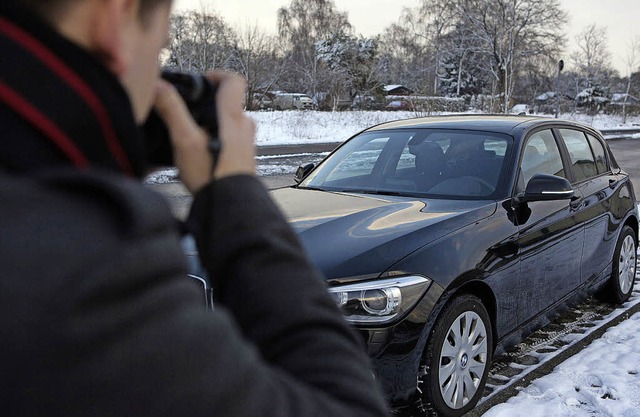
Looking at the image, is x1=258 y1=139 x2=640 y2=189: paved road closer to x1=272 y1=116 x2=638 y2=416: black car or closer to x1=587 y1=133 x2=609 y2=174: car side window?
x1=587 y1=133 x2=609 y2=174: car side window

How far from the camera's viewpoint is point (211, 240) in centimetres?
85

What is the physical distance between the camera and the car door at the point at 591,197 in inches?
188

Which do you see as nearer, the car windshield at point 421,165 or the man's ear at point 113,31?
the man's ear at point 113,31

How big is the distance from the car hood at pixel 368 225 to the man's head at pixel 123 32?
2.29 m

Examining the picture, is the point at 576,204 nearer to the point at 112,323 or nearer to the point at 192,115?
the point at 192,115

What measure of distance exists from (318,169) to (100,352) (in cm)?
437

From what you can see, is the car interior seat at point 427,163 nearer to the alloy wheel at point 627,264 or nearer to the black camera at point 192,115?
the alloy wheel at point 627,264

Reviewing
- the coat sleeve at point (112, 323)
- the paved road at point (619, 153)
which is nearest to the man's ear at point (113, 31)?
the coat sleeve at point (112, 323)

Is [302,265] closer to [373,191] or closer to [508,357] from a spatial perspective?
[373,191]

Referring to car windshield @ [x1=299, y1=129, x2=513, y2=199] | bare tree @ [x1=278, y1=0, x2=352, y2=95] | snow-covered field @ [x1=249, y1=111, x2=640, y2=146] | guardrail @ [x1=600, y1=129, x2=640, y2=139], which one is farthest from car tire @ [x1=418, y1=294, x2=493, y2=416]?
bare tree @ [x1=278, y1=0, x2=352, y2=95]

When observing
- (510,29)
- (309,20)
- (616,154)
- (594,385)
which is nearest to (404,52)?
(309,20)

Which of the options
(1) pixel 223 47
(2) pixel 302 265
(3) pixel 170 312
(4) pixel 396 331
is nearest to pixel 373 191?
(4) pixel 396 331

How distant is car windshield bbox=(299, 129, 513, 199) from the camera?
413 cm

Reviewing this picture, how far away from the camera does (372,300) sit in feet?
9.69
